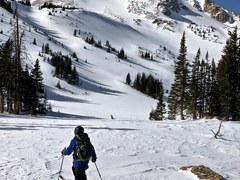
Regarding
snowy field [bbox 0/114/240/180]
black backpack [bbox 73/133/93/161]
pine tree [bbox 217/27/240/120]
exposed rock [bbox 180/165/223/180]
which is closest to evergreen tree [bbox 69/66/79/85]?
pine tree [bbox 217/27/240/120]

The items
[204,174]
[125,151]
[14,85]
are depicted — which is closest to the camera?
[204,174]

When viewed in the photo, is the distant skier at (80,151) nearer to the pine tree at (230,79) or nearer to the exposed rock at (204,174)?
the exposed rock at (204,174)

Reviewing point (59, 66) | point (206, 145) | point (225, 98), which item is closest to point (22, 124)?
point (206, 145)

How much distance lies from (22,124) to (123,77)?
151 metres

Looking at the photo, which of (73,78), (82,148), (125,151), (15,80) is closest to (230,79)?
(15,80)

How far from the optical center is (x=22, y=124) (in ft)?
88.4

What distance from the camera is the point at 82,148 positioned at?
11.4 m

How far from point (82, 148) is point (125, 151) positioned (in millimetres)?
8272

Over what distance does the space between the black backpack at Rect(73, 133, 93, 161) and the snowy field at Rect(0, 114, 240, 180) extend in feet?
9.64

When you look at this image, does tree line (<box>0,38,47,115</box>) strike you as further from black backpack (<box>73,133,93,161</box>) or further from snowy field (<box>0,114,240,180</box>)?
black backpack (<box>73,133,93,161</box>)

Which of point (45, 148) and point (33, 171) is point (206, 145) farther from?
point (33, 171)

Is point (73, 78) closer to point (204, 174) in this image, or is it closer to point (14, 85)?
point (14, 85)

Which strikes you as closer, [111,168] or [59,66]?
[111,168]

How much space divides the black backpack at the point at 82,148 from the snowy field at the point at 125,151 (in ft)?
9.64
